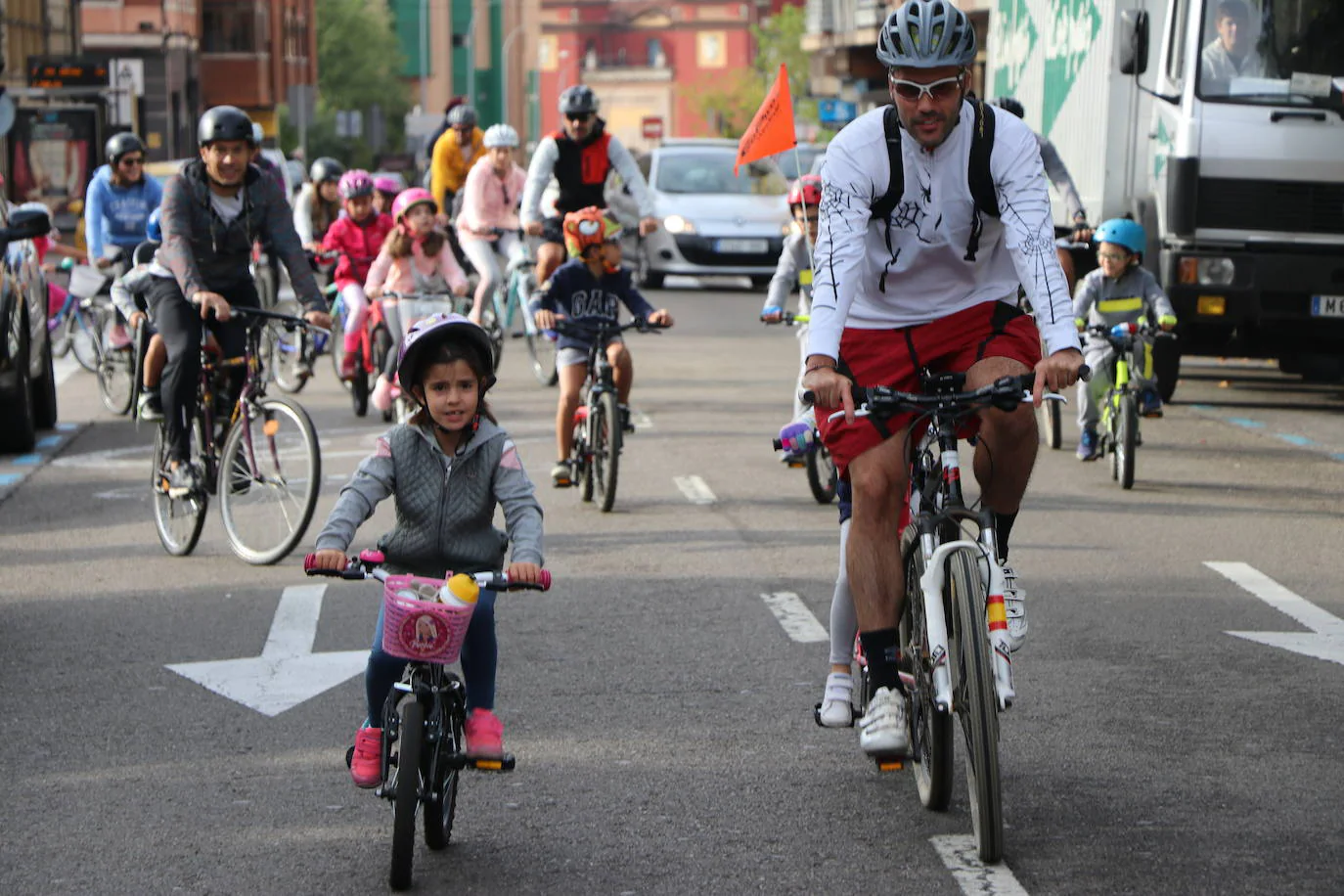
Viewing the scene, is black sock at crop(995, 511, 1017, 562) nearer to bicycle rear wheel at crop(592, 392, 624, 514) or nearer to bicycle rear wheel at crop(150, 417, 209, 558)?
bicycle rear wheel at crop(150, 417, 209, 558)

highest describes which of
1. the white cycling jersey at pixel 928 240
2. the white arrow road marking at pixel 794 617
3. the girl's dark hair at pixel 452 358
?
the white cycling jersey at pixel 928 240

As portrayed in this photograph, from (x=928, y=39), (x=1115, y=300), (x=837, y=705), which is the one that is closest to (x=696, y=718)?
(x=837, y=705)

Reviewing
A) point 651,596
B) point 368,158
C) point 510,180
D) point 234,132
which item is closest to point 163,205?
point 234,132

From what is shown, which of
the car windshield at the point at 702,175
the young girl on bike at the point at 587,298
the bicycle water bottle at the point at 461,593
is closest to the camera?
the bicycle water bottle at the point at 461,593

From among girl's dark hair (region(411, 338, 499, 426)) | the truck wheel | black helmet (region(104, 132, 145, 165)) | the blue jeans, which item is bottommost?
the truck wheel

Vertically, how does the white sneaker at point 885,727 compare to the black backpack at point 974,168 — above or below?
below

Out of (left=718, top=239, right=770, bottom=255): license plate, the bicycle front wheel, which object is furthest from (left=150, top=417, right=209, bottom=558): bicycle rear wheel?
(left=718, top=239, right=770, bottom=255): license plate

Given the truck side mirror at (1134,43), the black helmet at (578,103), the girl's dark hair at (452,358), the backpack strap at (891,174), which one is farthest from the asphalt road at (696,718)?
the truck side mirror at (1134,43)

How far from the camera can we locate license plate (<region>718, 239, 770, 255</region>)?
29.8 meters

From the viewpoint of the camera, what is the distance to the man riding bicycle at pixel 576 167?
593 inches

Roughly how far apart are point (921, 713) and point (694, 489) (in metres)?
6.75

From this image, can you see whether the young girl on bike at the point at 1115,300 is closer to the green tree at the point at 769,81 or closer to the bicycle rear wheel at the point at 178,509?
the bicycle rear wheel at the point at 178,509

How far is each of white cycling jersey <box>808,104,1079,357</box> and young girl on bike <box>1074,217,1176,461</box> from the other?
23.3ft

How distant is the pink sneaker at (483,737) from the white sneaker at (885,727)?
0.86 m
